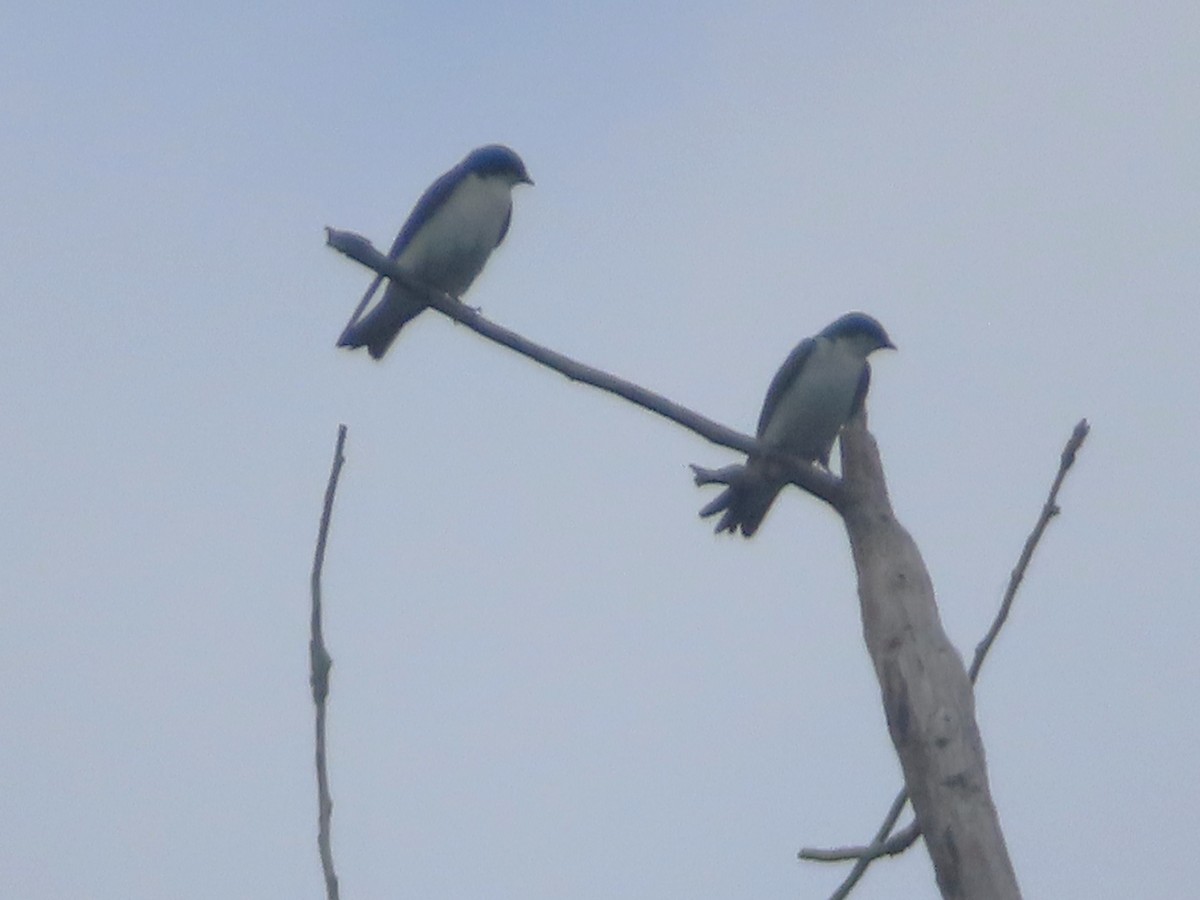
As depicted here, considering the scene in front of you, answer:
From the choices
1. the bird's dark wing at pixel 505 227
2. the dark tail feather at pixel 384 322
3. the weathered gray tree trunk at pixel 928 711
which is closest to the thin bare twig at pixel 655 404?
the weathered gray tree trunk at pixel 928 711

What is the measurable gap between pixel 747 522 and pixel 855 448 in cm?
224

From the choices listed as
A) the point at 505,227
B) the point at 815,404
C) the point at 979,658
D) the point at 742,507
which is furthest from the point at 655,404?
the point at 505,227

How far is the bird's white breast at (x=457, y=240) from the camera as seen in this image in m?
8.12

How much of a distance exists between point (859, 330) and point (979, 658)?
475 centimetres

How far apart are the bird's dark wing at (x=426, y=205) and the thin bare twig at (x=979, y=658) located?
5267 millimetres

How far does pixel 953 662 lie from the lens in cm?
368

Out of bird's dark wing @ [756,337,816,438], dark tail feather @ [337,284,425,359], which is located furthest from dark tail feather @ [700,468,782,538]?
dark tail feather @ [337,284,425,359]

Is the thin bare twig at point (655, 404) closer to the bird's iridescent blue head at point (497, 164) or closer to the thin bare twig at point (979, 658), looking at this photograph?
the thin bare twig at point (979, 658)

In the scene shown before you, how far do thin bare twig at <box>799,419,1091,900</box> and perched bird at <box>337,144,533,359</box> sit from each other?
433cm

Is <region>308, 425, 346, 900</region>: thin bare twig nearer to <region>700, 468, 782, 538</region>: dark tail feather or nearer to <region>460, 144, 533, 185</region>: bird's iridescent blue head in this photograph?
<region>700, 468, 782, 538</region>: dark tail feather

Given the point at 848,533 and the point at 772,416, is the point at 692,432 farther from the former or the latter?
the point at 772,416

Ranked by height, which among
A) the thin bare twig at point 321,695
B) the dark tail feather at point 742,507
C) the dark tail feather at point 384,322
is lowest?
the thin bare twig at point 321,695

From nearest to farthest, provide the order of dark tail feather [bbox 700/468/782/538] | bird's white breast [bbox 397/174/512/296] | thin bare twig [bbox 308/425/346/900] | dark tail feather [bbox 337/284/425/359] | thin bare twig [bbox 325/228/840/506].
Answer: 1. thin bare twig [bbox 308/425/346/900]
2. thin bare twig [bbox 325/228/840/506]
3. dark tail feather [bbox 700/468/782/538]
4. dark tail feather [bbox 337/284/425/359]
5. bird's white breast [bbox 397/174/512/296]

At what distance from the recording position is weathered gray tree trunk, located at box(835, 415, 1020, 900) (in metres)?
3.32
